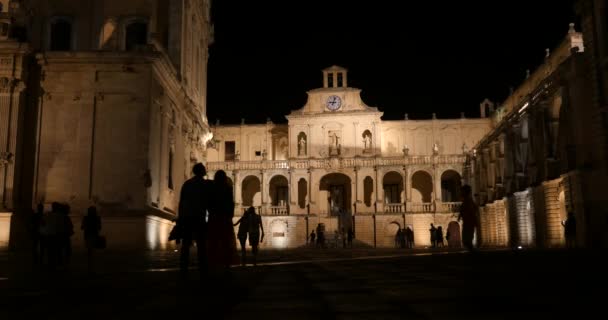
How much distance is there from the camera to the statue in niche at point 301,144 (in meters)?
56.9

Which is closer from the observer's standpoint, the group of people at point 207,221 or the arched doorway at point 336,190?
the group of people at point 207,221

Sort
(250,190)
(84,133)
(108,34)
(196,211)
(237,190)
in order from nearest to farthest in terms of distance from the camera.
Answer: (196,211) < (84,133) < (108,34) < (237,190) < (250,190)

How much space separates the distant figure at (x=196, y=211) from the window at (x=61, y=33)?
26.8 meters

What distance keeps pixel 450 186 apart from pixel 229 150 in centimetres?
2243

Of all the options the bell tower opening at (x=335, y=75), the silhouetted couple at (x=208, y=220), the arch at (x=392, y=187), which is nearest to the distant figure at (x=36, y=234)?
the silhouetted couple at (x=208, y=220)

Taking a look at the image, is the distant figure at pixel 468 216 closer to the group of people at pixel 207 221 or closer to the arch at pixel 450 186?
the group of people at pixel 207 221

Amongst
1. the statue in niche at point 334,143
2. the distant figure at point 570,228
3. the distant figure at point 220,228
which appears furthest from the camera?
the statue in niche at point 334,143

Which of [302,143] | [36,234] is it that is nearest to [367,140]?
[302,143]

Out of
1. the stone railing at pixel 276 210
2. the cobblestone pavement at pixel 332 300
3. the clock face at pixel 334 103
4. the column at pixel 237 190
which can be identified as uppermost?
the clock face at pixel 334 103

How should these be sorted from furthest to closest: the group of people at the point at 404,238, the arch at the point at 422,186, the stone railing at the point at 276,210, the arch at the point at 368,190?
the arch at the point at 422,186, the arch at the point at 368,190, the stone railing at the point at 276,210, the group of people at the point at 404,238

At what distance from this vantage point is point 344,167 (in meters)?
54.2

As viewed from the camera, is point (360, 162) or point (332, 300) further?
point (360, 162)

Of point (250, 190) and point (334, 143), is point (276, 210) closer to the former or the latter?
point (250, 190)

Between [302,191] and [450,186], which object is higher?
[450,186]
